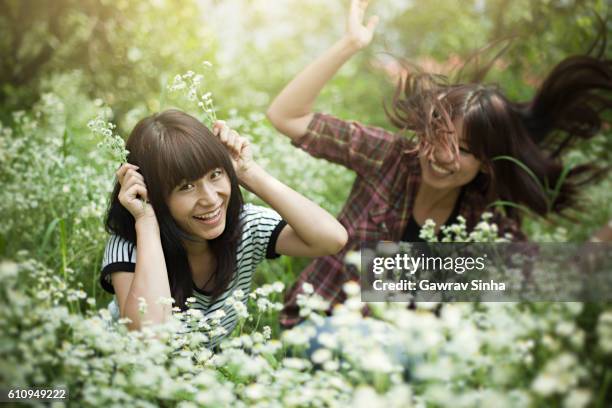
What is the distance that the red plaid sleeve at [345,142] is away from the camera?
2.72 m

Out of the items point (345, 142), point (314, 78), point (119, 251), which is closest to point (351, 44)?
point (314, 78)

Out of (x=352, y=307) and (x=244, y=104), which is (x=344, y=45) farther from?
(x=244, y=104)

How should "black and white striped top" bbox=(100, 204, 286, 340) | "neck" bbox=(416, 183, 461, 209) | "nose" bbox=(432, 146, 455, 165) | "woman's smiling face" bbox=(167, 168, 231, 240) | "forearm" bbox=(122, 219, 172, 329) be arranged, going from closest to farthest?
1. "forearm" bbox=(122, 219, 172, 329)
2. "woman's smiling face" bbox=(167, 168, 231, 240)
3. "black and white striped top" bbox=(100, 204, 286, 340)
4. "nose" bbox=(432, 146, 455, 165)
5. "neck" bbox=(416, 183, 461, 209)

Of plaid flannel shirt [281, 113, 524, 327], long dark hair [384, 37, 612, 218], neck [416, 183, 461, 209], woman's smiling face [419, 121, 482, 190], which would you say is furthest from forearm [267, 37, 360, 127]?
neck [416, 183, 461, 209]

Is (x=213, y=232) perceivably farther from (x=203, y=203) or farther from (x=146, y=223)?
(x=146, y=223)

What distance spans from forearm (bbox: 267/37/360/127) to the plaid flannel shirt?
3.9 inches

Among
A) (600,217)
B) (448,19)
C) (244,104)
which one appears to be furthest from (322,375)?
(448,19)

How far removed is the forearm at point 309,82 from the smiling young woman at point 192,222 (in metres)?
0.53

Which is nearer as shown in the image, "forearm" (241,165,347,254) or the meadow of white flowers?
the meadow of white flowers

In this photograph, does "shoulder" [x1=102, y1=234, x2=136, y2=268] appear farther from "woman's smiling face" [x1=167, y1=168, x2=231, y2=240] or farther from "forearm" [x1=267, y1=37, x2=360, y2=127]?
"forearm" [x1=267, y1=37, x2=360, y2=127]

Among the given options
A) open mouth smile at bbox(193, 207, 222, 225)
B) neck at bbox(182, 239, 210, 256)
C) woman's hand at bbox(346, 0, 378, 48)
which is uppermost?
woman's hand at bbox(346, 0, 378, 48)

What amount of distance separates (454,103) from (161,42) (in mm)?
3177

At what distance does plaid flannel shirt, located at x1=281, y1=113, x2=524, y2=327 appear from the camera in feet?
8.95

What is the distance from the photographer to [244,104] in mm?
5668
